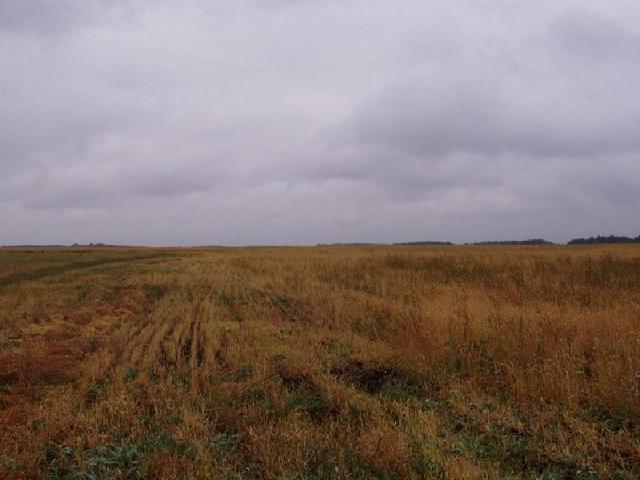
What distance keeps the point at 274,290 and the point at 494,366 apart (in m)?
11.6

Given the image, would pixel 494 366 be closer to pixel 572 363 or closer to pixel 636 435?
pixel 572 363

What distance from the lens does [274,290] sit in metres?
17.2

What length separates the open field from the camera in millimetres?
4102

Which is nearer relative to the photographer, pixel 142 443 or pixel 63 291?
pixel 142 443

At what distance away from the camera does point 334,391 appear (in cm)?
574

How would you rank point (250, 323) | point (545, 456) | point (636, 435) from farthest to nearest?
point (250, 323) < point (636, 435) < point (545, 456)

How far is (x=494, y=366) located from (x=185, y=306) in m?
10.1

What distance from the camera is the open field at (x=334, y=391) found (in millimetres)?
4102

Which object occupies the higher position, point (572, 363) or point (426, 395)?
point (572, 363)

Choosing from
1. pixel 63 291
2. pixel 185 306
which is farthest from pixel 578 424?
pixel 63 291

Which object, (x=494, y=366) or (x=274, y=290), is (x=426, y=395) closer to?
(x=494, y=366)

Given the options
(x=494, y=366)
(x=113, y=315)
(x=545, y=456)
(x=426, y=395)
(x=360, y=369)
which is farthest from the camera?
(x=113, y=315)

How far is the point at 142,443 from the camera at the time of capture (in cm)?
442

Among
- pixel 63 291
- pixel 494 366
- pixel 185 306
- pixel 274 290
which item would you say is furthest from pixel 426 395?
pixel 63 291
